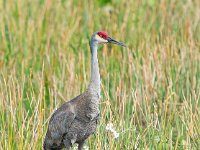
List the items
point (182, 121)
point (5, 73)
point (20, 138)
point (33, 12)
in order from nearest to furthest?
point (20, 138), point (182, 121), point (5, 73), point (33, 12)

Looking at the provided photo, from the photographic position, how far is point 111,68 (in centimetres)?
748

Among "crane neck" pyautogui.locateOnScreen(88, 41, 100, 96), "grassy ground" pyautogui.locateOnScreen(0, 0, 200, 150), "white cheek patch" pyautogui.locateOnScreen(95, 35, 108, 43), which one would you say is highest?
"white cheek patch" pyautogui.locateOnScreen(95, 35, 108, 43)

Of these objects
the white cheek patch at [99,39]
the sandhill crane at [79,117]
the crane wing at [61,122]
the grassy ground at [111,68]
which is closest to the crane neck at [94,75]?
the sandhill crane at [79,117]

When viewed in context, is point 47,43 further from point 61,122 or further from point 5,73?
point 61,122

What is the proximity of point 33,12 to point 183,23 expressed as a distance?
6.12ft

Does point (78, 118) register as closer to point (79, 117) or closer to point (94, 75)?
point (79, 117)

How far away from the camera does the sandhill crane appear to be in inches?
217

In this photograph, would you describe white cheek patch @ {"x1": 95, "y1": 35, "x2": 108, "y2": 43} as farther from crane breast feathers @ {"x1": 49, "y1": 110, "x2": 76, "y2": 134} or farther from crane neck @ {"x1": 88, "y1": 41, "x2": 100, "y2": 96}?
crane breast feathers @ {"x1": 49, "y1": 110, "x2": 76, "y2": 134}

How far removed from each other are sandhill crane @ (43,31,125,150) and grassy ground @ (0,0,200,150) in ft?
0.31

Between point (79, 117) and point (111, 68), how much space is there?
1948 mm

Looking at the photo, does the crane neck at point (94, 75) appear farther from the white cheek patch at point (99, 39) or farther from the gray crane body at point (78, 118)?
the white cheek patch at point (99, 39)

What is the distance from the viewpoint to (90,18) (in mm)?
9125

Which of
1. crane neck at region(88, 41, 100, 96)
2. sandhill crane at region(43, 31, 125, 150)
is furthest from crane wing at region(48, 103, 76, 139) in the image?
crane neck at region(88, 41, 100, 96)

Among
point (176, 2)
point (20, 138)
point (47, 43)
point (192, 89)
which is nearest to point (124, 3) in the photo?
point (176, 2)
